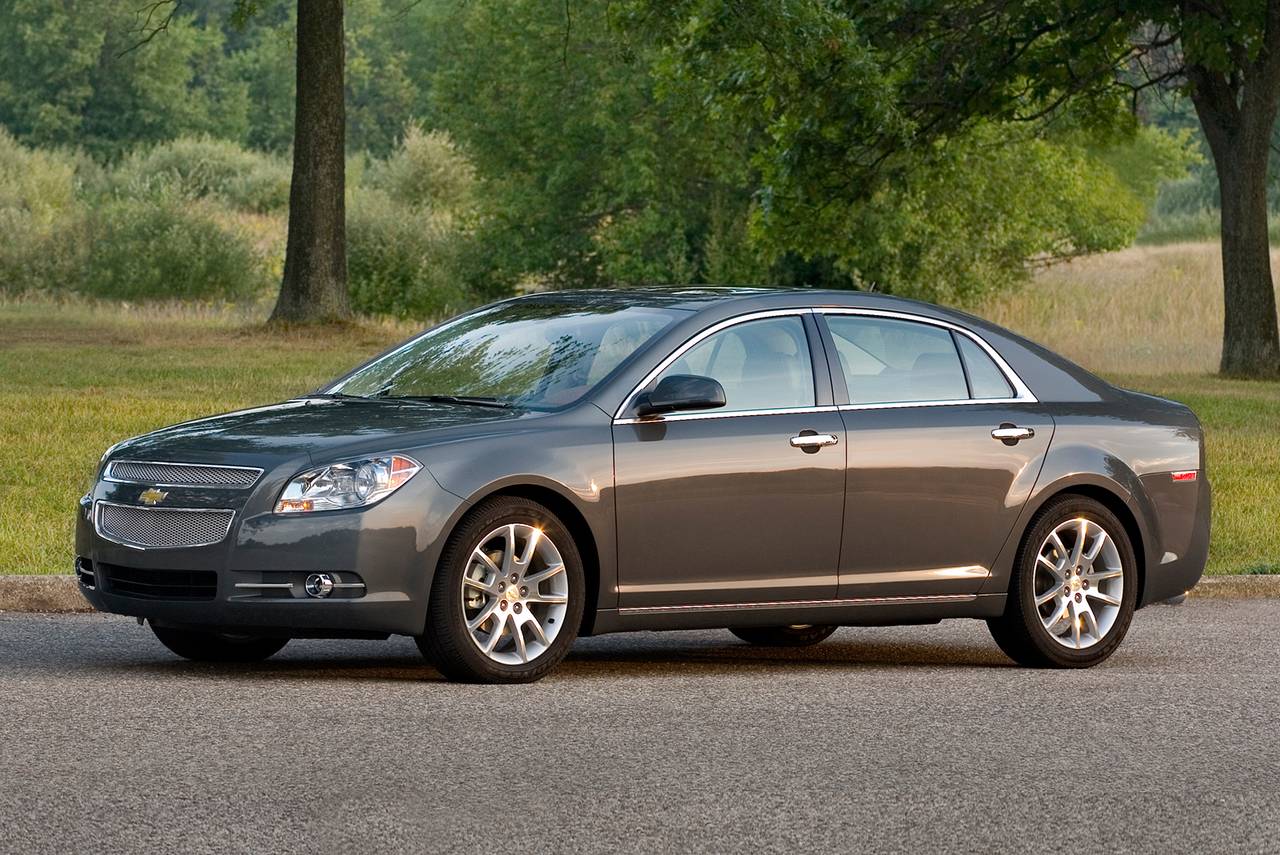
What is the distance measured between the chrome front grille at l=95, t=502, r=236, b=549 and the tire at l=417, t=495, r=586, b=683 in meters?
0.85

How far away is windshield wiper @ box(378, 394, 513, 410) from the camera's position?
9041mm

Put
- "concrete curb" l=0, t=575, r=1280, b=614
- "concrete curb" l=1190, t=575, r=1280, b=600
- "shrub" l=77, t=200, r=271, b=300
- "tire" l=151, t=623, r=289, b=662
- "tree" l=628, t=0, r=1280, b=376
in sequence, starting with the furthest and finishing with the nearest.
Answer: "shrub" l=77, t=200, r=271, b=300 < "tree" l=628, t=0, r=1280, b=376 < "concrete curb" l=1190, t=575, r=1280, b=600 < "concrete curb" l=0, t=575, r=1280, b=614 < "tire" l=151, t=623, r=289, b=662

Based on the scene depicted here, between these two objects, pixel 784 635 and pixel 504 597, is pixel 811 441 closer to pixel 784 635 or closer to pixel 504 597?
pixel 504 597

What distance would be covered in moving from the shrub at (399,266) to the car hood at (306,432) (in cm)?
3706

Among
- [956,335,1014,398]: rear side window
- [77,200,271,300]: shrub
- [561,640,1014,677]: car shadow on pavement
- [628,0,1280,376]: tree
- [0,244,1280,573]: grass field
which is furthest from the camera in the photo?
[77,200,271,300]: shrub

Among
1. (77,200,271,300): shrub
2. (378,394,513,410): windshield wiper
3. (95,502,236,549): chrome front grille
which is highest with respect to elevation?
(77,200,271,300): shrub

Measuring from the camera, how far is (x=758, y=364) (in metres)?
9.35

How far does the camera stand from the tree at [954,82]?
29.2 metres

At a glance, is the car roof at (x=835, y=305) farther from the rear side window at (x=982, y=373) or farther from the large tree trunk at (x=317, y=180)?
the large tree trunk at (x=317, y=180)

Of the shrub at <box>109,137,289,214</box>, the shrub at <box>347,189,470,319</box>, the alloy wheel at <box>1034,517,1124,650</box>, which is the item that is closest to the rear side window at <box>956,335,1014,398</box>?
the alloy wheel at <box>1034,517,1124,650</box>

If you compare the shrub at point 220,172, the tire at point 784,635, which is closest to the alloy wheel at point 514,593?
the tire at point 784,635

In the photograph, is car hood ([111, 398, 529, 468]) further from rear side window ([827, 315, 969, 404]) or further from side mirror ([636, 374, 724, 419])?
rear side window ([827, 315, 969, 404])

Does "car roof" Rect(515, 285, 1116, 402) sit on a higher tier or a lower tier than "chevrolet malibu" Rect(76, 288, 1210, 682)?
higher

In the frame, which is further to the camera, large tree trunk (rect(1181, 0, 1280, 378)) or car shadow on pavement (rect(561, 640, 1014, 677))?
large tree trunk (rect(1181, 0, 1280, 378))
